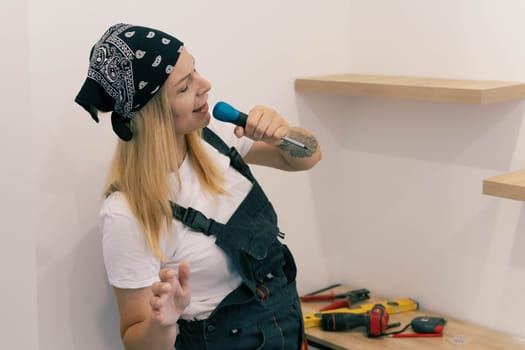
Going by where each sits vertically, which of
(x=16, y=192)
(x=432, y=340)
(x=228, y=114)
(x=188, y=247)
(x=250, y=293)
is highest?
(x=228, y=114)

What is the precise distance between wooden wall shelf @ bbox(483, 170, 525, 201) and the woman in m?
0.43

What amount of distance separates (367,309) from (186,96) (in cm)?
91

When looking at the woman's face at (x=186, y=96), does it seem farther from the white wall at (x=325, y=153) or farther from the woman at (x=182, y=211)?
the white wall at (x=325, y=153)

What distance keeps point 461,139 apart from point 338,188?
1.52 ft

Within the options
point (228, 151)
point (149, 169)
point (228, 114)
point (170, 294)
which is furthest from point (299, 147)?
point (170, 294)

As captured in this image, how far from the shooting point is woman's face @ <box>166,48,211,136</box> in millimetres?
1467

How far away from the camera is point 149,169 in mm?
1500

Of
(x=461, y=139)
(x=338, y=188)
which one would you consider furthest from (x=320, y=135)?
(x=461, y=139)

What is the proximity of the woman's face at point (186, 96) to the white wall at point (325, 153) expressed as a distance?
265 mm

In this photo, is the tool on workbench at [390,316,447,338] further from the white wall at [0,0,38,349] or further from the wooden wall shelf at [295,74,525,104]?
the white wall at [0,0,38,349]

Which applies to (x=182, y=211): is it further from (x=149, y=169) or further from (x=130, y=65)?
(x=130, y=65)

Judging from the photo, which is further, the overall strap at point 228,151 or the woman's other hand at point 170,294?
the overall strap at point 228,151

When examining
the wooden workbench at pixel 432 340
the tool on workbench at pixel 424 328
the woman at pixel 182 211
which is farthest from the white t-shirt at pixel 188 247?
the tool on workbench at pixel 424 328

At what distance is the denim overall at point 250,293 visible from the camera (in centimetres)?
158
